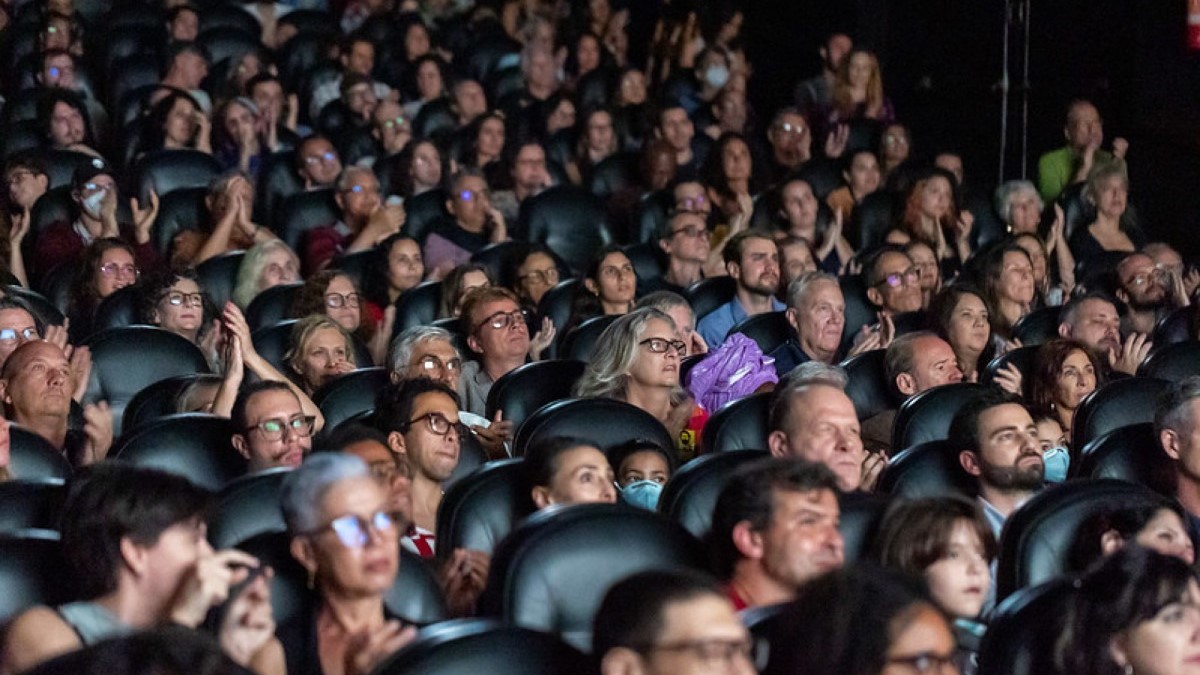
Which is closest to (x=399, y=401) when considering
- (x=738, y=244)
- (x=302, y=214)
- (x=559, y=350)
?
(x=559, y=350)

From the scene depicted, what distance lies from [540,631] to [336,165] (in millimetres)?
5991

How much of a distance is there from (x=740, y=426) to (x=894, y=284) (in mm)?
2132

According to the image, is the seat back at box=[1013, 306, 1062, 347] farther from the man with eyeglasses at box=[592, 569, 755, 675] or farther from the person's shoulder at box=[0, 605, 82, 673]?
the person's shoulder at box=[0, 605, 82, 673]

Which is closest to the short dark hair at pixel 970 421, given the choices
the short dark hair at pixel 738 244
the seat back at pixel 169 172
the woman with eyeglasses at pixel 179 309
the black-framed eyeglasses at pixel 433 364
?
the black-framed eyeglasses at pixel 433 364

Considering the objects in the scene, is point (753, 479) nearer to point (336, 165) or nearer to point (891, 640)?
point (891, 640)

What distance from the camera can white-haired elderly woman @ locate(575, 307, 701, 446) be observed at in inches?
217

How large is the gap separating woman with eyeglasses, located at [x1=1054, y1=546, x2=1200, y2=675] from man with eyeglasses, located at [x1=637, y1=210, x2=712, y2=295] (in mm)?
4432

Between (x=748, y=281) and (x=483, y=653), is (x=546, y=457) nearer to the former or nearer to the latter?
(x=483, y=653)

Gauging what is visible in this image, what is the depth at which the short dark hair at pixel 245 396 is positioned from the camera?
15.1ft

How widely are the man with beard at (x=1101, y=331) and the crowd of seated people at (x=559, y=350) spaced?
0.05 feet

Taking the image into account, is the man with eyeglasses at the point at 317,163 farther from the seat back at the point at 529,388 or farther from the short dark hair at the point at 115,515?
the short dark hair at the point at 115,515

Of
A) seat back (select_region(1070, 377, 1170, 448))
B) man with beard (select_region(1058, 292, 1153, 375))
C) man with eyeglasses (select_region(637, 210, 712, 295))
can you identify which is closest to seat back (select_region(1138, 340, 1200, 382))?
man with beard (select_region(1058, 292, 1153, 375))

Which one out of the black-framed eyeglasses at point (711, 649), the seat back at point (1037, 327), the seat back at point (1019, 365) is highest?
the black-framed eyeglasses at point (711, 649)

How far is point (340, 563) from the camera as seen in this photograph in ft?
10.8
